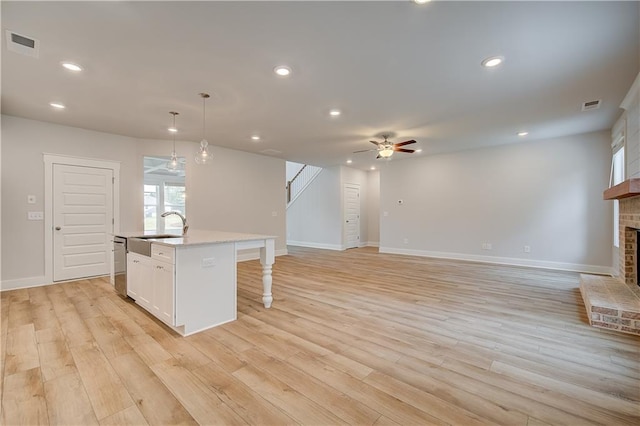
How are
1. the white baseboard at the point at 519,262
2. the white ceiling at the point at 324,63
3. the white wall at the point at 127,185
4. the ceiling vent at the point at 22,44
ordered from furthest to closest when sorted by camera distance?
the white baseboard at the point at 519,262 < the white wall at the point at 127,185 < the ceiling vent at the point at 22,44 < the white ceiling at the point at 324,63

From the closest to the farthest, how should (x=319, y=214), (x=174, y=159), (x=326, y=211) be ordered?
(x=174, y=159) → (x=326, y=211) → (x=319, y=214)

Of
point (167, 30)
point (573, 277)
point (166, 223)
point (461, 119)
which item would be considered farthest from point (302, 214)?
point (167, 30)

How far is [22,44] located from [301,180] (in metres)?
7.80

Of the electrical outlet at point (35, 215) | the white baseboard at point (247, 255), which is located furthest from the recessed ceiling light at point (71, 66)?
the white baseboard at point (247, 255)

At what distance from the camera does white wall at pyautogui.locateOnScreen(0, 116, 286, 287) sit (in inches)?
170

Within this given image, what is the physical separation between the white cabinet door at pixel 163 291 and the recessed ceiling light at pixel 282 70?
7.24 feet

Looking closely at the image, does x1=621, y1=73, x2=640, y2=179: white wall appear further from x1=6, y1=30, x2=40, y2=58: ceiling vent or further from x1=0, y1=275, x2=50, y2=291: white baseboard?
x1=0, y1=275, x2=50, y2=291: white baseboard

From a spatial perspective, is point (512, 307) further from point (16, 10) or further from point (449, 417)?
point (16, 10)

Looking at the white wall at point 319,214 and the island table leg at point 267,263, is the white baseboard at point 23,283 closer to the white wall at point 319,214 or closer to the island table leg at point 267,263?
the island table leg at point 267,263

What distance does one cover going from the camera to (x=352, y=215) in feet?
30.2

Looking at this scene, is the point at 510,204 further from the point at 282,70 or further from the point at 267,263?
the point at 282,70

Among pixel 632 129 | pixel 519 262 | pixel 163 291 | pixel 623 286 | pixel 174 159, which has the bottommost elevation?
pixel 519 262

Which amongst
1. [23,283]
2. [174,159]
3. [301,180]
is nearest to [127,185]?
[174,159]

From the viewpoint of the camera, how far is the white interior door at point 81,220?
4.69 m
